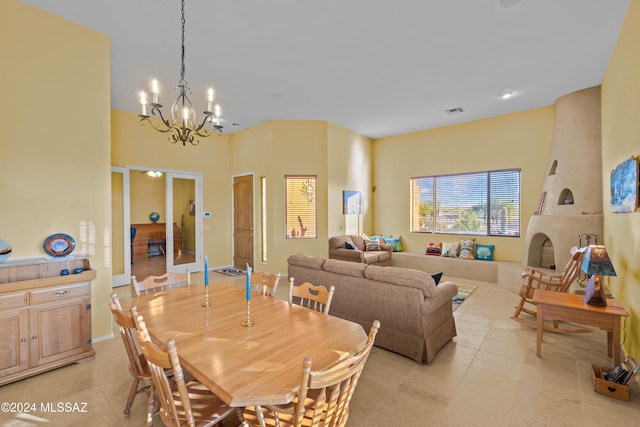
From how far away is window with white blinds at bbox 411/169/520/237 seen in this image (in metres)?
6.26

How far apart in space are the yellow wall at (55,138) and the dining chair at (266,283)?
196 cm

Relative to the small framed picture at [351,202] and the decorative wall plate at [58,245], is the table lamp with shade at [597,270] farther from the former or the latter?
the decorative wall plate at [58,245]

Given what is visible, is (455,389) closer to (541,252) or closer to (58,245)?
(58,245)

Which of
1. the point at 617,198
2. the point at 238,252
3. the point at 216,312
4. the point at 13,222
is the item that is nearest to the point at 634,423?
the point at 617,198

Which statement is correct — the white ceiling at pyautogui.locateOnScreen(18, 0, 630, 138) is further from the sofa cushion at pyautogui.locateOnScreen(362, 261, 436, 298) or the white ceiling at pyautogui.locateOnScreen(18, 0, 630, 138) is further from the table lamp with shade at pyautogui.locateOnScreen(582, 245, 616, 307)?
the sofa cushion at pyautogui.locateOnScreen(362, 261, 436, 298)

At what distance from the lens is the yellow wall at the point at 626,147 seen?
270 centimetres

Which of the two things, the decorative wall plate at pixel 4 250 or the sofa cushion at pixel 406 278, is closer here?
the decorative wall plate at pixel 4 250

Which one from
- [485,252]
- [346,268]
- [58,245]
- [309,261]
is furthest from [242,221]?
[485,252]

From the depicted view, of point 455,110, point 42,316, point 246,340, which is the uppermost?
point 455,110

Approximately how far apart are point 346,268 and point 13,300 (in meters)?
3.10

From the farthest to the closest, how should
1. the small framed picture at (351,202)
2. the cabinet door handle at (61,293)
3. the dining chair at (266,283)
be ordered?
1. the small framed picture at (351,202)
2. the cabinet door handle at (61,293)
3. the dining chair at (266,283)

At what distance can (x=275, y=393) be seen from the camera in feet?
3.97

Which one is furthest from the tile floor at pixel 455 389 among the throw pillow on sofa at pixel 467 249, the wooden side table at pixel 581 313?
the throw pillow on sofa at pixel 467 249

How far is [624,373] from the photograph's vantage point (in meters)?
2.31
